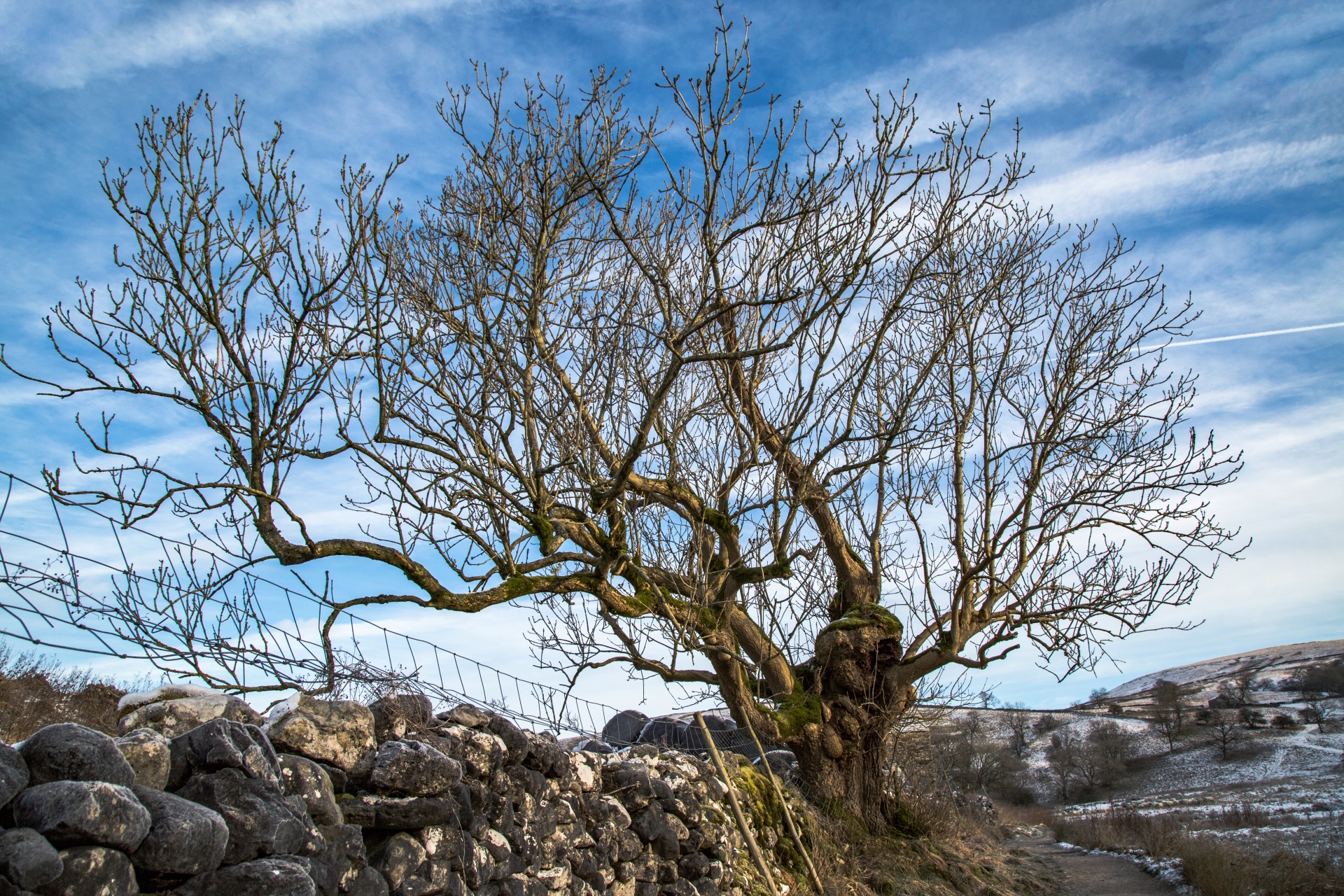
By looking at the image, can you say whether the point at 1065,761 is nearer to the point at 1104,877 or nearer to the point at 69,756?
the point at 1104,877

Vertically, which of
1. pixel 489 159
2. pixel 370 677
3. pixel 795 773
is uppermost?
pixel 489 159

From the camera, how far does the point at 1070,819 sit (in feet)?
77.3

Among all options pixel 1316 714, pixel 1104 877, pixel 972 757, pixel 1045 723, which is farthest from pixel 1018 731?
pixel 1104 877

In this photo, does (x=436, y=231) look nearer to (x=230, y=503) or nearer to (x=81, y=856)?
(x=230, y=503)

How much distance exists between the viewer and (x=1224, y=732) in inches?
1559

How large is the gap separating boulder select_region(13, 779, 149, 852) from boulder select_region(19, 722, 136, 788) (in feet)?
0.13

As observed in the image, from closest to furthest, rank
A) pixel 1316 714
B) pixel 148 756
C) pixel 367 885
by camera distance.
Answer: pixel 148 756
pixel 367 885
pixel 1316 714

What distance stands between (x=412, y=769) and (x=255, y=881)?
87 cm

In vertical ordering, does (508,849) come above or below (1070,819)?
above

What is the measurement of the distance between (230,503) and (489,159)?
10.6 ft

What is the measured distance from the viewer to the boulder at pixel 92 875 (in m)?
→ 1.73

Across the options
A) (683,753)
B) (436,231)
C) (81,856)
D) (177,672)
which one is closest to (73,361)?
(177,672)

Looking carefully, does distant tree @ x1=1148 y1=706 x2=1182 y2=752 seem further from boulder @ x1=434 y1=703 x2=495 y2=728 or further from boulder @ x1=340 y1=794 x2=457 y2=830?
boulder @ x1=340 y1=794 x2=457 y2=830

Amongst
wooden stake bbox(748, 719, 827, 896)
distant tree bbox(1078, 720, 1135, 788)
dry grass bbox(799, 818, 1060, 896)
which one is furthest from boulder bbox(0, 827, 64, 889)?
distant tree bbox(1078, 720, 1135, 788)
